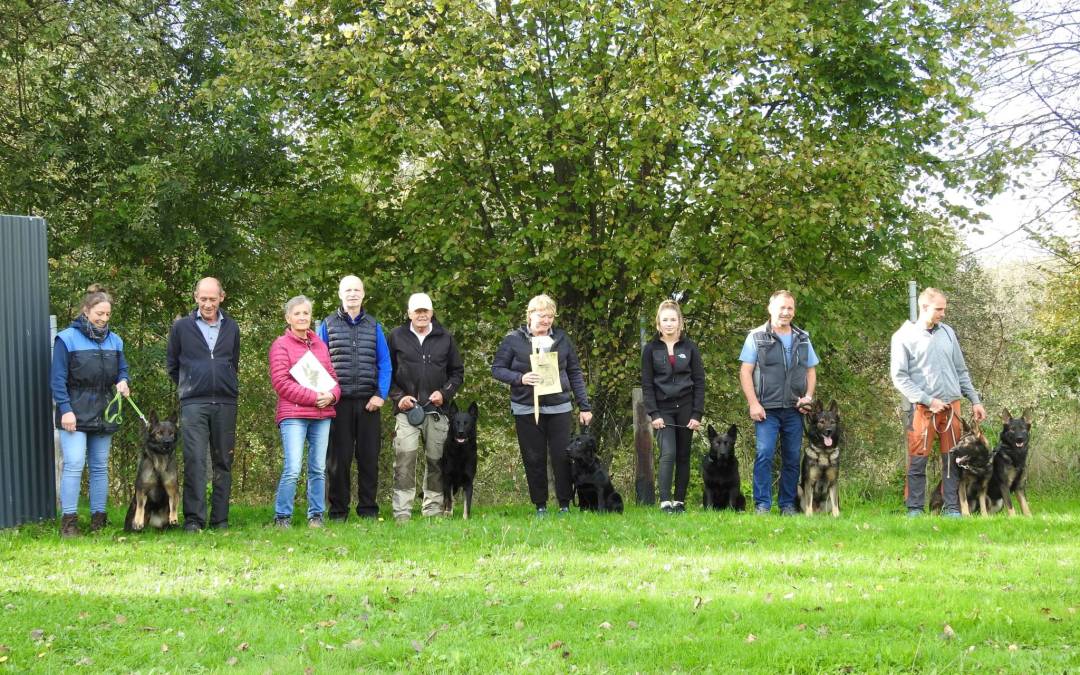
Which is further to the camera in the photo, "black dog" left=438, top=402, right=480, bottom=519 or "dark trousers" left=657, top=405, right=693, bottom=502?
"dark trousers" left=657, top=405, right=693, bottom=502

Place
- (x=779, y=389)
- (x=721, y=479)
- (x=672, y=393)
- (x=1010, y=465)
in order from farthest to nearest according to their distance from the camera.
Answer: (x=721, y=479), (x=672, y=393), (x=779, y=389), (x=1010, y=465)

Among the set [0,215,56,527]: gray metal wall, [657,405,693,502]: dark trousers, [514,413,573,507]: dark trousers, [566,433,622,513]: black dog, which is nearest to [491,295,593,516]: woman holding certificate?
[514,413,573,507]: dark trousers

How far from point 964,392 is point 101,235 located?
10.8 m

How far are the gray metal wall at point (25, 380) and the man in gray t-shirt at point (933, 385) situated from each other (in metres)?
7.65

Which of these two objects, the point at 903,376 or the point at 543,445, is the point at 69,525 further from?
the point at 903,376

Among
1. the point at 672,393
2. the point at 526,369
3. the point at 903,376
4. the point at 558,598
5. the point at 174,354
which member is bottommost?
the point at 558,598

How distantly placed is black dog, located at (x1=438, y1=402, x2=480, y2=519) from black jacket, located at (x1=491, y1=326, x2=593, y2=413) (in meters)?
0.43

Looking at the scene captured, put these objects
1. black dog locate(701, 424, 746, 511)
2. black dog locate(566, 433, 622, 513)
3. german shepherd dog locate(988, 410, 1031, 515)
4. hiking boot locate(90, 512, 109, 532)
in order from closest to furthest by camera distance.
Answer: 1. hiking boot locate(90, 512, 109, 532)
2. german shepherd dog locate(988, 410, 1031, 515)
3. black dog locate(566, 433, 622, 513)
4. black dog locate(701, 424, 746, 511)

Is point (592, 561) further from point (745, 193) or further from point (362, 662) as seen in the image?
point (745, 193)

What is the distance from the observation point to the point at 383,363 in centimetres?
935

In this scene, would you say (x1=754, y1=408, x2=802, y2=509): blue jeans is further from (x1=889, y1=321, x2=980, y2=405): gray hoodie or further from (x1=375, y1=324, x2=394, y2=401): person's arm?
(x1=375, y1=324, x2=394, y2=401): person's arm

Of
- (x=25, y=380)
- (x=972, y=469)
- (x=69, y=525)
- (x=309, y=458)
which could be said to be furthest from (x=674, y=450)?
(x=25, y=380)

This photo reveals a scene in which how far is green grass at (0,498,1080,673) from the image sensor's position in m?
4.67

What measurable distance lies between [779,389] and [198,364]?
5095mm
